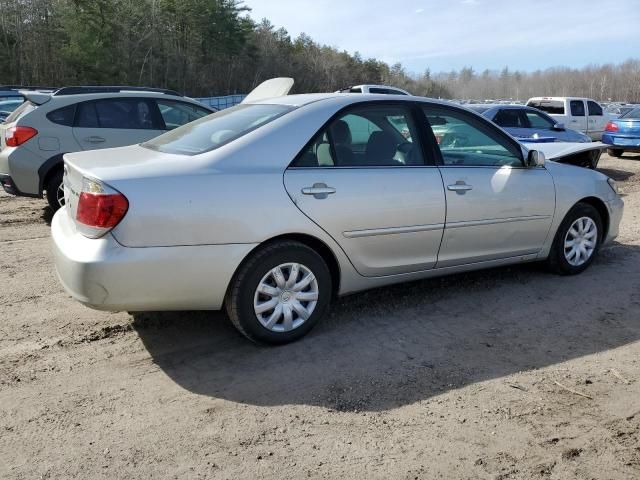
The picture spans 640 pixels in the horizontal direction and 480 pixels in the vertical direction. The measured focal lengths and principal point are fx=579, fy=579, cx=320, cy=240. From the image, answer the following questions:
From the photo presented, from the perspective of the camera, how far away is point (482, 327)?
4160 mm

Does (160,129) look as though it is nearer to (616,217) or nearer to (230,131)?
(230,131)

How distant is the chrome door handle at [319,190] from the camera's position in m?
3.68

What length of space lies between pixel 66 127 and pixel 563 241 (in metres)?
5.91

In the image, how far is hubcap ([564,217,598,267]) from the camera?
17.1 ft

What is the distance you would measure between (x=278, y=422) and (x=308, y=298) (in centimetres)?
100

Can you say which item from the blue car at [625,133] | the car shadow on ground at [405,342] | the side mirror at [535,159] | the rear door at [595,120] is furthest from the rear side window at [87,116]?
the rear door at [595,120]

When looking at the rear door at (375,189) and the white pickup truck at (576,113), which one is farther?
the white pickup truck at (576,113)

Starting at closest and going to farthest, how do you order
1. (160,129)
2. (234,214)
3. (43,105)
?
1. (234,214)
2. (43,105)
3. (160,129)

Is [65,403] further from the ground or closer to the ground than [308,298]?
closer to the ground

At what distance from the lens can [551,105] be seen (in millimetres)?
16922

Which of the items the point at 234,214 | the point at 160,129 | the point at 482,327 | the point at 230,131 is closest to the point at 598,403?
the point at 482,327

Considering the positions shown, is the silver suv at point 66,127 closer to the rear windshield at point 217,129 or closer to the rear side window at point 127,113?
the rear side window at point 127,113

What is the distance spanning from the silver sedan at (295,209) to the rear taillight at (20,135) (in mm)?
3604

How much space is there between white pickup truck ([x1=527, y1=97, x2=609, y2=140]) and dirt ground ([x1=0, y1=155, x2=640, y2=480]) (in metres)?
13.3
